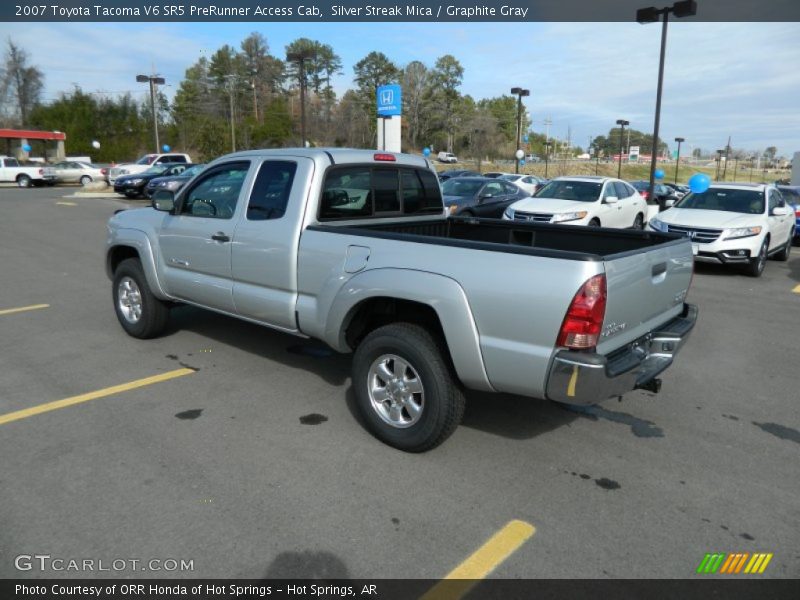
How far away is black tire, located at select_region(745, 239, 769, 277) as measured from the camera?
34.8ft

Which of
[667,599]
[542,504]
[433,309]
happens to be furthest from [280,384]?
[667,599]

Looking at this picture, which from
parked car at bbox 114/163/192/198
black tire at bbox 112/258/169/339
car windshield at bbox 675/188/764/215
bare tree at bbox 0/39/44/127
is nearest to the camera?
black tire at bbox 112/258/169/339

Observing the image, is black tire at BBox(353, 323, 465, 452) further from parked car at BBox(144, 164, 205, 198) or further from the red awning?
the red awning

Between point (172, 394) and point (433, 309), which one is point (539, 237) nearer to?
point (433, 309)

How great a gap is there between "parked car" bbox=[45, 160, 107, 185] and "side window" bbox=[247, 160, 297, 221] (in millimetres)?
36157

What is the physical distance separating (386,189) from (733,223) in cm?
828

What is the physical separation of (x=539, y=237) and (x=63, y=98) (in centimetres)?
7250

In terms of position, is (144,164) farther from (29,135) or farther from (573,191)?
(29,135)

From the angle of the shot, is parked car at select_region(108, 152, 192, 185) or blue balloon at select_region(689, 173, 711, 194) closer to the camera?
blue balloon at select_region(689, 173, 711, 194)

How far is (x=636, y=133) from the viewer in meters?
163

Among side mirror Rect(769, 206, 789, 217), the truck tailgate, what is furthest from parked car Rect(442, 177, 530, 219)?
the truck tailgate

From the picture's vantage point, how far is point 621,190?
14.8 metres

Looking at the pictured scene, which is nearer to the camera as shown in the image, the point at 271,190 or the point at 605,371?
the point at 605,371

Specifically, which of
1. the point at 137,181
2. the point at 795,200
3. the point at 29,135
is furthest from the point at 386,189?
the point at 29,135
